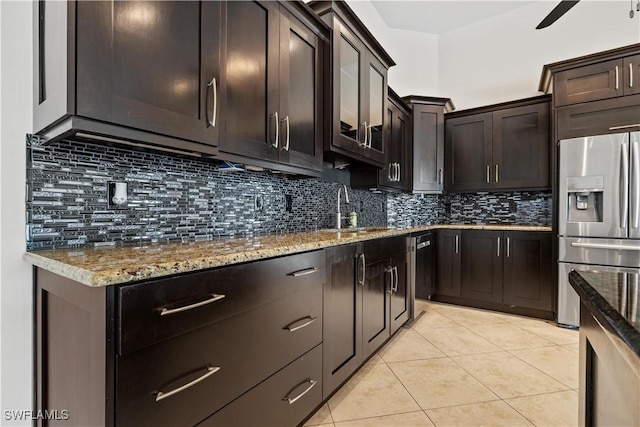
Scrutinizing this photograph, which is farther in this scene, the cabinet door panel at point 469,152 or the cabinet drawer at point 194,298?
the cabinet door panel at point 469,152

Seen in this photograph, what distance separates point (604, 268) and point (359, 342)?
7.33ft

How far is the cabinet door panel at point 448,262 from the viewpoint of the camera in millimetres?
3572

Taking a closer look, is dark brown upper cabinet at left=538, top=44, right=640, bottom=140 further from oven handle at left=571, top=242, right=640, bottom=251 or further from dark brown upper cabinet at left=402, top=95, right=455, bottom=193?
dark brown upper cabinet at left=402, top=95, right=455, bottom=193

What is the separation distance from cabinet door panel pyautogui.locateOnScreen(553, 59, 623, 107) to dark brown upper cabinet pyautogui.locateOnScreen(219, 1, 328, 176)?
236 cm

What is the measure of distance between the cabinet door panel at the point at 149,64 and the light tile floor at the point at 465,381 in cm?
149

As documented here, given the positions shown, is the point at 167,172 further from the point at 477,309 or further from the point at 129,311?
the point at 477,309

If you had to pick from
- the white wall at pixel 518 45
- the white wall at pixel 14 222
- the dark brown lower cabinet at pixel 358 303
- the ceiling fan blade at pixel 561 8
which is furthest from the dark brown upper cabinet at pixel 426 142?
the white wall at pixel 14 222

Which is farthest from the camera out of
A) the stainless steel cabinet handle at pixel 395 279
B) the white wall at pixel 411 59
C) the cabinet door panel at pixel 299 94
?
the white wall at pixel 411 59

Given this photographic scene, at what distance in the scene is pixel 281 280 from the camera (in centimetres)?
123

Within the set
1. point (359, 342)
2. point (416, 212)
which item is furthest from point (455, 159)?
point (359, 342)

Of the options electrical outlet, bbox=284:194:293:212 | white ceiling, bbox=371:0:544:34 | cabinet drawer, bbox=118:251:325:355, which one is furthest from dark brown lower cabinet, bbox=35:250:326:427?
white ceiling, bbox=371:0:544:34

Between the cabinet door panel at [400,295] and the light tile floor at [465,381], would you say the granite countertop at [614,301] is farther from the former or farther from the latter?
the cabinet door panel at [400,295]

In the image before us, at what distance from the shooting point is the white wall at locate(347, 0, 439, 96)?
12.6ft

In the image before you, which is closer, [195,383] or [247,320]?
[195,383]
